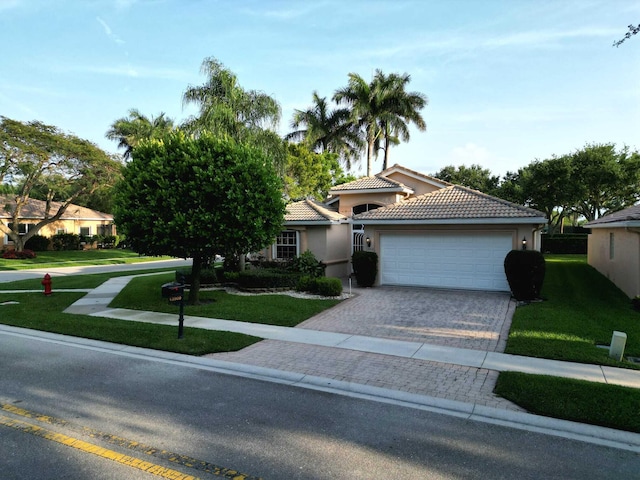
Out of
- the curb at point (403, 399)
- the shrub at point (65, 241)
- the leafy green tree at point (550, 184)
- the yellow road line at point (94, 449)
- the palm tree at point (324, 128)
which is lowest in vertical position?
the yellow road line at point (94, 449)

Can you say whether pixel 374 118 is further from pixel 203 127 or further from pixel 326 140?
pixel 203 127

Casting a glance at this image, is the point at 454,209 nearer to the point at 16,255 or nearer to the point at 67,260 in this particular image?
the point at 67,260

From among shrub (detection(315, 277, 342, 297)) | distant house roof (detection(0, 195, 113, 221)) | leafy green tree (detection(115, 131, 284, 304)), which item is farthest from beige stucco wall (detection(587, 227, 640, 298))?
distant house roof (detection(0, 195, 113, 221))

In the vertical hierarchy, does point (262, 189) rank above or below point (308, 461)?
above

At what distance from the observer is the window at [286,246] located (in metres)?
19.6

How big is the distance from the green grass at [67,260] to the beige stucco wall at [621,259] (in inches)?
1243

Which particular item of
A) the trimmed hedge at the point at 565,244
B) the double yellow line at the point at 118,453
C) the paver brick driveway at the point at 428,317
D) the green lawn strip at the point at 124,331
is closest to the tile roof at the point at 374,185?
the paver brick driveway at the point at 428,317

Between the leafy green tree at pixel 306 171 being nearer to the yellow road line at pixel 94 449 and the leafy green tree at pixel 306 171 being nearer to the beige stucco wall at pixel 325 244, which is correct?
the beige stucco wall at pixel 325 244

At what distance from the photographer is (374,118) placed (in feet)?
111

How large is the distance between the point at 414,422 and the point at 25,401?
552cm

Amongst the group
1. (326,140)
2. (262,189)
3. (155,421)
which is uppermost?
(326,140)

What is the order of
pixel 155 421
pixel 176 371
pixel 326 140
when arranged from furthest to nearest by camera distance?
pixel 326 140 < pixel 176 371 < pixel 155 421

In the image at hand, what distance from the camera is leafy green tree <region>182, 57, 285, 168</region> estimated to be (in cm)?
1839

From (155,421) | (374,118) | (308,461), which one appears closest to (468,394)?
(308,461)
